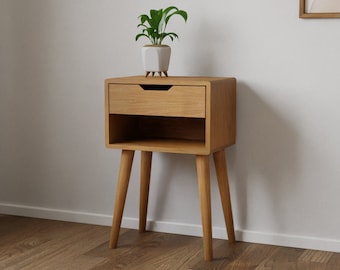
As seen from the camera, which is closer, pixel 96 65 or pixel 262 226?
pixel 262 226

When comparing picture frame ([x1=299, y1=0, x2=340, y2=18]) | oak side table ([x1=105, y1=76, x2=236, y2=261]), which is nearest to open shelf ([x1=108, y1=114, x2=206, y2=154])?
oak side table ([x1=105, y1=76, x2=236, y2=261])

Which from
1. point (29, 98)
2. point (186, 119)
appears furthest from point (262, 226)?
point (29, 98)

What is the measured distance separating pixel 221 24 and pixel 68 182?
1029 millimetres

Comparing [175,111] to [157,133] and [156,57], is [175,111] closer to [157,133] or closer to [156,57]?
[156,57]

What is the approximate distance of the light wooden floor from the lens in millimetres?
2596

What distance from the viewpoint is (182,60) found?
2.95 meters

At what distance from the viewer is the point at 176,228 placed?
3020 mm

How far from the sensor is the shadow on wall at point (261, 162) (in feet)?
9.21

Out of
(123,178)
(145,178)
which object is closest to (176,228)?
(145,178)

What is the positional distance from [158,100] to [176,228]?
647mm

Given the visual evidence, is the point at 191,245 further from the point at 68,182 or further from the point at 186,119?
the point at 68,182

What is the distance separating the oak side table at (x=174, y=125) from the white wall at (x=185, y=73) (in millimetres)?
115

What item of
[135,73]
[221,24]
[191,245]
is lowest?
[191,245]

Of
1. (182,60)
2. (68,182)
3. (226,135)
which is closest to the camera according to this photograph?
(226,135)
